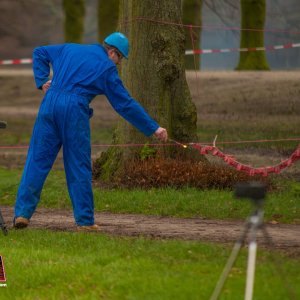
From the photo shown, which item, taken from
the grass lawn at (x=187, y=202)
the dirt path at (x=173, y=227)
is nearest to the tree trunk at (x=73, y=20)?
the grass lawn at (x=187, y=202)

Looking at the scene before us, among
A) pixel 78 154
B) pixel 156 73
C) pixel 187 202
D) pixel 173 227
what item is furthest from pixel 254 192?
pixel 156 73

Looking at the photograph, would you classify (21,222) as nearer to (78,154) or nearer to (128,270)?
(78,154)

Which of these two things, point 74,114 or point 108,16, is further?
point 108,16

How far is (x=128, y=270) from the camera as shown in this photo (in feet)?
28.0

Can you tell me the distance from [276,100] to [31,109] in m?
9.45

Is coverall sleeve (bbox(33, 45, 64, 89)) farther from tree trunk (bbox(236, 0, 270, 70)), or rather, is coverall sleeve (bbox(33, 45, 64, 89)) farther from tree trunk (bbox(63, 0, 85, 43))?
tree trunk (bbox(63, 0, 85, 43))

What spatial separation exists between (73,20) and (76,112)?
1150 inches

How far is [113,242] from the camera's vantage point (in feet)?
32.5

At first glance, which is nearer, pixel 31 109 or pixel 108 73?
pixel 108 73

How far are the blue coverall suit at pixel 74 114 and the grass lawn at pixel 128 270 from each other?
890 mm

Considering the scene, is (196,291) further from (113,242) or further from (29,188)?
(29,188)

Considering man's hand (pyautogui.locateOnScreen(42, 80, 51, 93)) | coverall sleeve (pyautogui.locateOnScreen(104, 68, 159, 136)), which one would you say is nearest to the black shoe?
man's hand (pyautogui.locateOnScreen(42, 80, 51, 93))

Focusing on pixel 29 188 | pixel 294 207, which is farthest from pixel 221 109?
A: pixel 29 188

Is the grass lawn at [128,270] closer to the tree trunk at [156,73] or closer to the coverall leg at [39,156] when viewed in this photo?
the coverall leg at [39,156]
